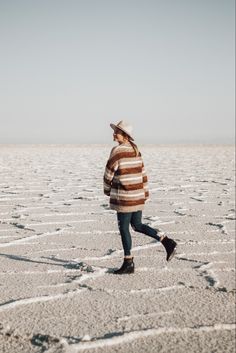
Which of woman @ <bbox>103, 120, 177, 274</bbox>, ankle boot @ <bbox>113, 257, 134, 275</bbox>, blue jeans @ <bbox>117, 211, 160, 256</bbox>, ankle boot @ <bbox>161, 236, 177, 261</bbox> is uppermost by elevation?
woman @ <bbox>103, 120, 177, 274</bbox>

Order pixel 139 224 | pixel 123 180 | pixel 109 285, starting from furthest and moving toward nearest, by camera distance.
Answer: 1. pixel 139 224
2. pixel 123 180
3. pixel 109 285

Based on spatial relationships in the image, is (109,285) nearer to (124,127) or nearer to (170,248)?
(170,248)

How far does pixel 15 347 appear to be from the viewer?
2.52 meters

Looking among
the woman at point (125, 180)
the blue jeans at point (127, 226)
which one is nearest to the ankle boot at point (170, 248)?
the blue jeans at point (127, 226)

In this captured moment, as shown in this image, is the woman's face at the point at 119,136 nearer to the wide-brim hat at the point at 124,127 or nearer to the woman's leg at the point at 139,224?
the wide-brim hat at the point at 124,127

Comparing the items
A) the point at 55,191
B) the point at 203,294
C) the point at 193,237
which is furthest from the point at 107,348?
the point at 55,191

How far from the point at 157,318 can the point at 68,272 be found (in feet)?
3.98

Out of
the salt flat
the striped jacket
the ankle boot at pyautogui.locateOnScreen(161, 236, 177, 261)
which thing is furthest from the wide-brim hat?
the salt flat

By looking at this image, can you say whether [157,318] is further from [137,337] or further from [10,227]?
[10,227]

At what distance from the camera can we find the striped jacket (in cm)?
374

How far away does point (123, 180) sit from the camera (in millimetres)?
3748

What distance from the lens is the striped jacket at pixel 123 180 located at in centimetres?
374

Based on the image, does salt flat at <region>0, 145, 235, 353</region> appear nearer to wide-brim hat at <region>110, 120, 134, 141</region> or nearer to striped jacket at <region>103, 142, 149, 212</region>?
striped jacket at <region>103, 142, 149, 212</region>

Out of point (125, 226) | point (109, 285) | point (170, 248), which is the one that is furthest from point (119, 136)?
point (109, 285)
